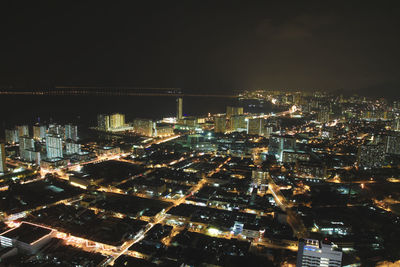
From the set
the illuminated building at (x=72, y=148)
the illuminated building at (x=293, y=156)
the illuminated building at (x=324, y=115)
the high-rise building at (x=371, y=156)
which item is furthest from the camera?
the illuminated building at (x=324, y=115)

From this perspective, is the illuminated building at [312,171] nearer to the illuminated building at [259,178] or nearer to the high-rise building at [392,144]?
the illuminated building at [259,178]

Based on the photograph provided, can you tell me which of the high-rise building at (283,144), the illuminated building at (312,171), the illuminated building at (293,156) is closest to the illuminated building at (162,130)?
the high-rise building at (283,144)

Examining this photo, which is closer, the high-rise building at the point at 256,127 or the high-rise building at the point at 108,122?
the high-rise building at the point at 256,127

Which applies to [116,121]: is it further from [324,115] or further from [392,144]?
[324,115]

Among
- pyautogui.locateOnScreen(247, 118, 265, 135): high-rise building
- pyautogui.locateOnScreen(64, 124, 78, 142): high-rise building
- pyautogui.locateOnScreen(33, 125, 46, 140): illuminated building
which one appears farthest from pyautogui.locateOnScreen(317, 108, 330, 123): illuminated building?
pyautogui.locateOnScreen(33, 125, 46, 140): illuminated building

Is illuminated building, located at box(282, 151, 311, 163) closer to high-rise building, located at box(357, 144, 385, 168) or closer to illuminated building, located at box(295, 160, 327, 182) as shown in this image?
illuminated building, located at box(295, 160, 327, 182)

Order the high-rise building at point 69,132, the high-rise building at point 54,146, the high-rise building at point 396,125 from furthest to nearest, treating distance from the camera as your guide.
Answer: the high-rise building at point 396,125 → the high-rise building at point 69,132 → the high-rise building at point 54,146
